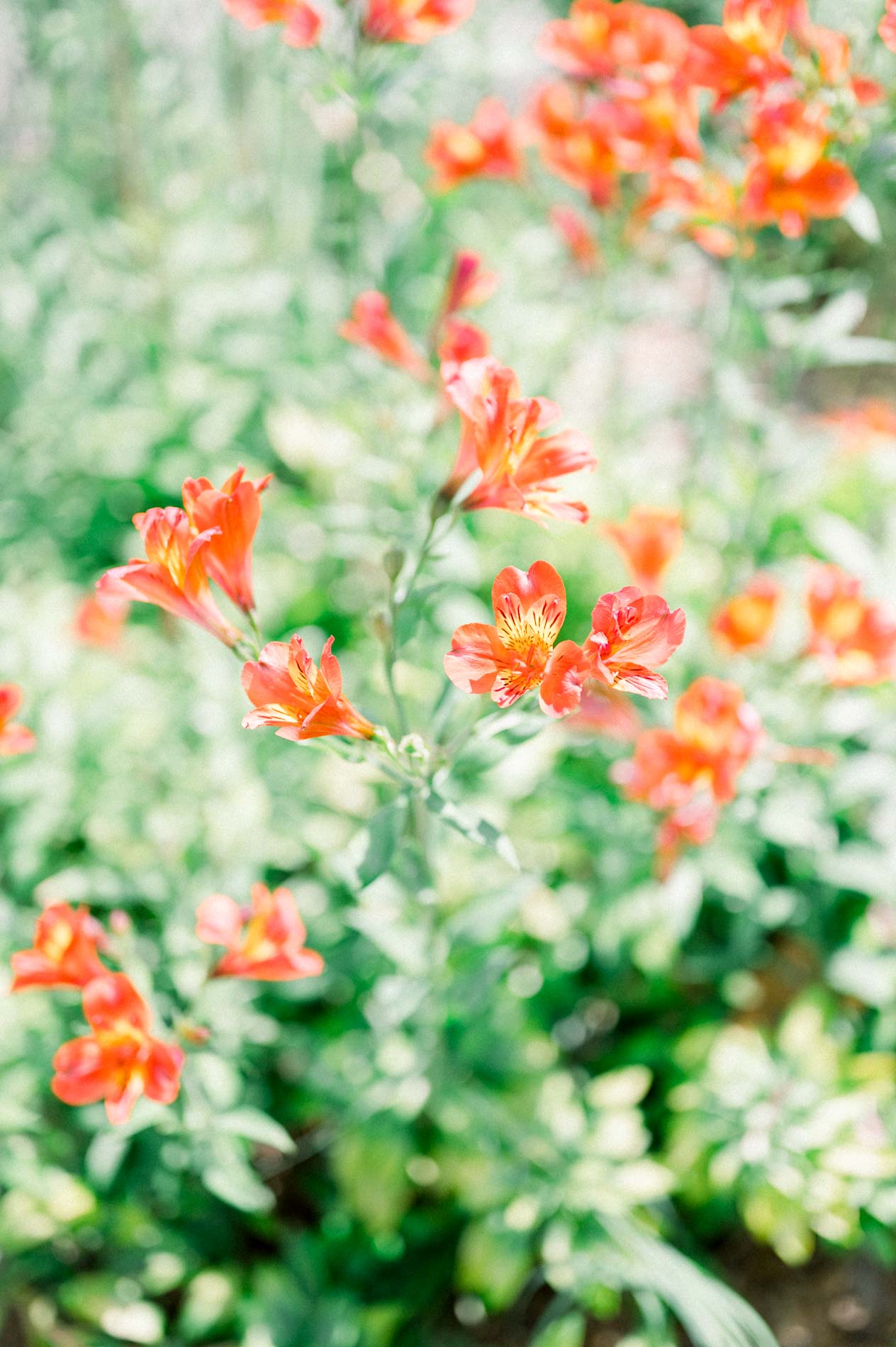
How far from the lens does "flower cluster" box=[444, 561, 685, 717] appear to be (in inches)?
32.7

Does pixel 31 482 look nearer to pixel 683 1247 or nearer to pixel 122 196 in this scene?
pixel 122 196

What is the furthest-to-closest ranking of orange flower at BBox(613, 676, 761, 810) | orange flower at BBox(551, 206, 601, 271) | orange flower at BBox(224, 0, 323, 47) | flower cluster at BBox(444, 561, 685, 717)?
orange flower at BBox(551, 206, 601, 271) < orange flower at BBox(224, 0, 323, 47) < orange flower at BBox(613, 676, 761, 810) < flower cluster at BBox(444, 561, 685, 717)

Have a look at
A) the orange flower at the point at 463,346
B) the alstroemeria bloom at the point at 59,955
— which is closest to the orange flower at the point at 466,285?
the orange flower at the point at 463,346

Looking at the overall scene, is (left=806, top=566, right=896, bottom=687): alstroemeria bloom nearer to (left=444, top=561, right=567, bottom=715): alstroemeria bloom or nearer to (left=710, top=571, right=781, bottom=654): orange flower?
(left=710, top=571, right=781, bottom=654): orange flower

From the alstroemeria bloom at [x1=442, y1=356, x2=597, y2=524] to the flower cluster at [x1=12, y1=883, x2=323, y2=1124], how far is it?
0.54 meters

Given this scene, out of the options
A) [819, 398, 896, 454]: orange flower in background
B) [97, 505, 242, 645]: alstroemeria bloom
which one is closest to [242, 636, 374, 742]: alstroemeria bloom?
[97, 505, 242, 645]: alstroemeria bloom

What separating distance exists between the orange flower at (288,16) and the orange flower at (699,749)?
1150mm

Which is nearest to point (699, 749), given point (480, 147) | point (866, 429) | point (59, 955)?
point (59, 955)

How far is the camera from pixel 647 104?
1549mm

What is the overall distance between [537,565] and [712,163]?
3.75 feet

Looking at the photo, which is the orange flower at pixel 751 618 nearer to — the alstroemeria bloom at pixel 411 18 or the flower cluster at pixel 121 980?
the flower cluster at pixel 121 980

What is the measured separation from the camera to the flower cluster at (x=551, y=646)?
2.72 ft

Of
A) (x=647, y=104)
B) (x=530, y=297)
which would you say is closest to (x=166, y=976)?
(x=647, y=104)

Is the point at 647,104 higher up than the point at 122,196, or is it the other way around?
the point at 647,104
